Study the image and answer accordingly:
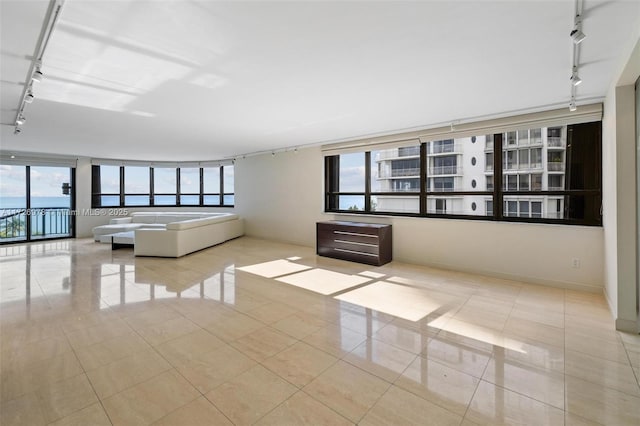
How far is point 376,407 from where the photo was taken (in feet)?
5.52

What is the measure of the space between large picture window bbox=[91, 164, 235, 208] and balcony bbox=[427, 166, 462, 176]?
6404 millimetres

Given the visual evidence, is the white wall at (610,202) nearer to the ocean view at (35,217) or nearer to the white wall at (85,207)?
the white wall at (85,207)

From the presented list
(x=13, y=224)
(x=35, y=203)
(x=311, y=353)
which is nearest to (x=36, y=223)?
(x=13, y=224)

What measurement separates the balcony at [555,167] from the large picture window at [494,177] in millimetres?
11

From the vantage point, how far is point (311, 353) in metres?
2.28

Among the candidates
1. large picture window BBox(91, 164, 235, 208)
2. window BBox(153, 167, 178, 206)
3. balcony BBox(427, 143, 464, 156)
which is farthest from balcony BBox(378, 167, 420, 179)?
window BBox(153, 167, 178, 206)

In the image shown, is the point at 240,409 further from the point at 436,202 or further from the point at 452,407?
the point at 436,202

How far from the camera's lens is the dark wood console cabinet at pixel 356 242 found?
514 centimetres

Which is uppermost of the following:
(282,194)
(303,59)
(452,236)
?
(303,59)

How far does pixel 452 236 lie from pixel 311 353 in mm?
3438

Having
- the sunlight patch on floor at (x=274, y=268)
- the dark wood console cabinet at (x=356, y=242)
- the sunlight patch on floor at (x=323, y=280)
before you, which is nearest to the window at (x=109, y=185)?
the sunlight patch on floor at (x=274, y=268)

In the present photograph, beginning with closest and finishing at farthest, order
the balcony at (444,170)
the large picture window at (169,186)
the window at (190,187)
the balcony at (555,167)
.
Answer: the balcony at (555,167), the balcony at (444,170), the large picture window at (169,186), the window at (190,187)

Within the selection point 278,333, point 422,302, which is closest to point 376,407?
point 278,333

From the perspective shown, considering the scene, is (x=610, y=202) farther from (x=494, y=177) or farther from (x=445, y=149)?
(x=445, y=149)
